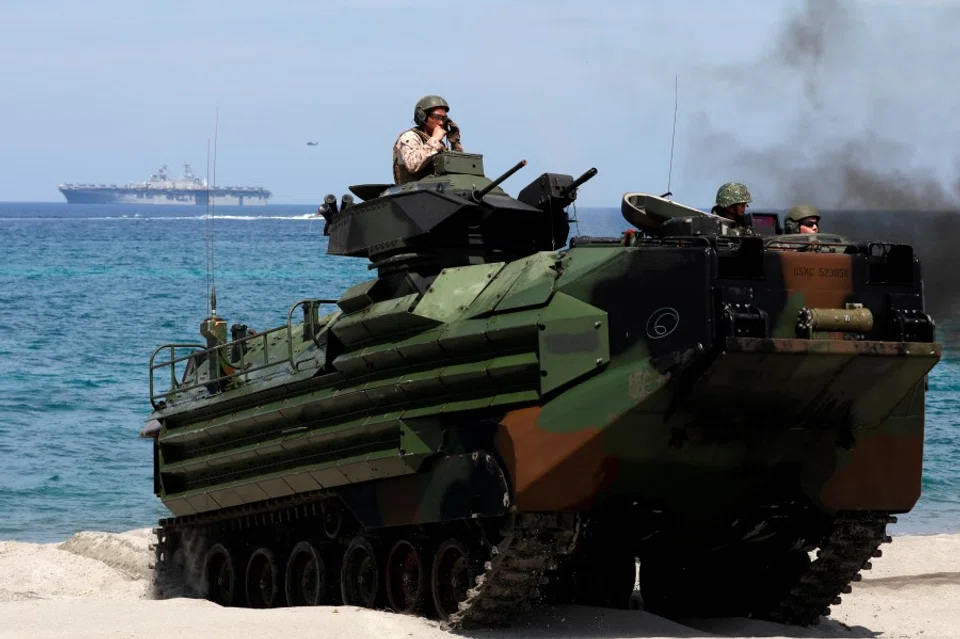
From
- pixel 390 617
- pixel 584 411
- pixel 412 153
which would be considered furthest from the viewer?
pixel 412 153

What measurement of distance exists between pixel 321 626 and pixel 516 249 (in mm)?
3941

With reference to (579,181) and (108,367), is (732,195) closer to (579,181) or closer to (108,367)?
(579,181)

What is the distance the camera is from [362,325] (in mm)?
17328

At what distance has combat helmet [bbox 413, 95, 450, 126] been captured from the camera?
61.2ft

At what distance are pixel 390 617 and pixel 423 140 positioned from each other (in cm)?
465

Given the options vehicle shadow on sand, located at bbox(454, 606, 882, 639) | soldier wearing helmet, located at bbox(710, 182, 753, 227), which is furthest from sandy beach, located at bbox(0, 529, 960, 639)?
soldier wearing helmet, located at bbox(710, 182, 753, 227)

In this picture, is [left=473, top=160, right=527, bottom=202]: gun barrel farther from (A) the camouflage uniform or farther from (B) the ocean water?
(B) the ocean water

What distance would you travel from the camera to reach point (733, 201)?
55.4 feet

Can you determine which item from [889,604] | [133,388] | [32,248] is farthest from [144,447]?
[32,248]

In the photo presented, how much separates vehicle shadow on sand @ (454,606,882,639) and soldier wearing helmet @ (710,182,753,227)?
11.4ft

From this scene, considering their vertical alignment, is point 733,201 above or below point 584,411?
above

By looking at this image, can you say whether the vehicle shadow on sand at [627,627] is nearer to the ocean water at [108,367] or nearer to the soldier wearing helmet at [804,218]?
the soldier wearing helmet at [804,218]

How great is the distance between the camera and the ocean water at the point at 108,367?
107ft

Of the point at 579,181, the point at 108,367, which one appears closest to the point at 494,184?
the point at 579,181
